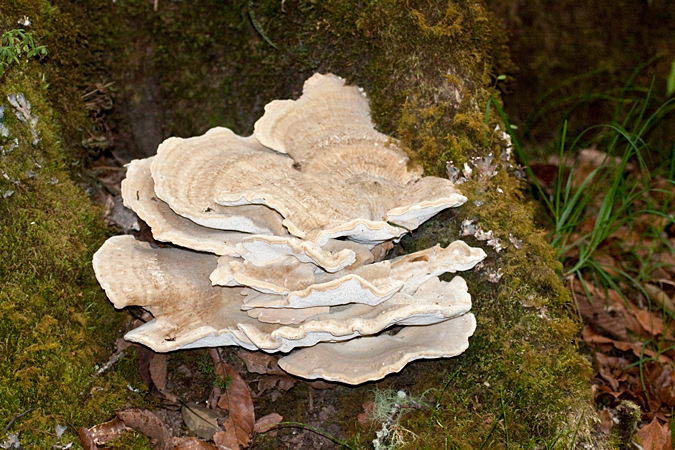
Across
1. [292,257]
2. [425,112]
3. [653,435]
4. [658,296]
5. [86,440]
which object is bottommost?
[658,296]

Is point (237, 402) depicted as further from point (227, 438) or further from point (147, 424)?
point (147, 424)

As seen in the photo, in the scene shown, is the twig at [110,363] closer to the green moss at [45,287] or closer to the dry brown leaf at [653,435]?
the green moss at [45,287]

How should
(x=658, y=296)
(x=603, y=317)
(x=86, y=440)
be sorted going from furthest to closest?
(x=658, y=296)
(x=603, y=317)
(x=86, y=440)

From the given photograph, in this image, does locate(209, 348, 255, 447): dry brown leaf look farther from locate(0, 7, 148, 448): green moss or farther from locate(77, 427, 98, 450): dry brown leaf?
locate(77, 427, 98, 450): dry brown leaf

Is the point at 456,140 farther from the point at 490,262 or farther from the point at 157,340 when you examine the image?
the point at 157,340

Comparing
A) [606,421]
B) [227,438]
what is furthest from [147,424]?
[606,421]

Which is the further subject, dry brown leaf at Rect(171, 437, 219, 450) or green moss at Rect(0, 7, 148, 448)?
dry brown leaf at Rect(171, 437, 219, 450)

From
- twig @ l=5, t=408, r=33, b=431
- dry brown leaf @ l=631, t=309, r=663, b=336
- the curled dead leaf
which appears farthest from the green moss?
dry brown leaf @ l=631, t=309, r=663, b=336
